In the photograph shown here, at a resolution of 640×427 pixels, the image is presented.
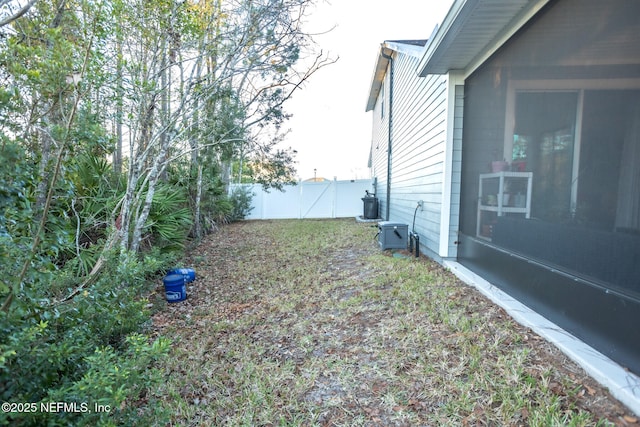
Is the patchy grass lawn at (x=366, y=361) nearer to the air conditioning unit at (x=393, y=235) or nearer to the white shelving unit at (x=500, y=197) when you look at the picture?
the white shelving unit at (x=500, y=197)

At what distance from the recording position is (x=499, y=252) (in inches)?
121

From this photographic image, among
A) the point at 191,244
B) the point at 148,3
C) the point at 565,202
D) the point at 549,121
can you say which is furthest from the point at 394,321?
the point at 191,244

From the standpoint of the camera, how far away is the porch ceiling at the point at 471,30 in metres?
2.62

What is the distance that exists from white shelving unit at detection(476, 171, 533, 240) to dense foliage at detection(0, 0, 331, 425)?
2.98 metres

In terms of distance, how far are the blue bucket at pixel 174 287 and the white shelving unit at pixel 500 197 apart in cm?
365

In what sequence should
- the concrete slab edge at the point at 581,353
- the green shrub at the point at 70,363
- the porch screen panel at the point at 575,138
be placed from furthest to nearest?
the porch screen panel at the point at 575,138 < the concrete slab edge at the point at 581,353 < the green shrub at the point at 70,363

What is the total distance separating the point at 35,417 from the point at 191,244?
5467mm

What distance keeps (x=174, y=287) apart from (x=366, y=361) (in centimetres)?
252

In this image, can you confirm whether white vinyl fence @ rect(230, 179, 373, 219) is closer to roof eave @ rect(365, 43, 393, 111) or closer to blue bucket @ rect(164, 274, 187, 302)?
roof eave @ rect(365, 43, 393, 111)

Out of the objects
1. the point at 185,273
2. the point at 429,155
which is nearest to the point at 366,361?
the point at 185,273

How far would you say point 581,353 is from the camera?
6.18 feet

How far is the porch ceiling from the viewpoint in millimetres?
2621

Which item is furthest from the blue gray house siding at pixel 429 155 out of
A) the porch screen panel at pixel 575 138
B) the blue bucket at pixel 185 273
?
the blue bucket at pixel 185 273

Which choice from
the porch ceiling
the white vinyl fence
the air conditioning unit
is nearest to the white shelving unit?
the porch ceiling
